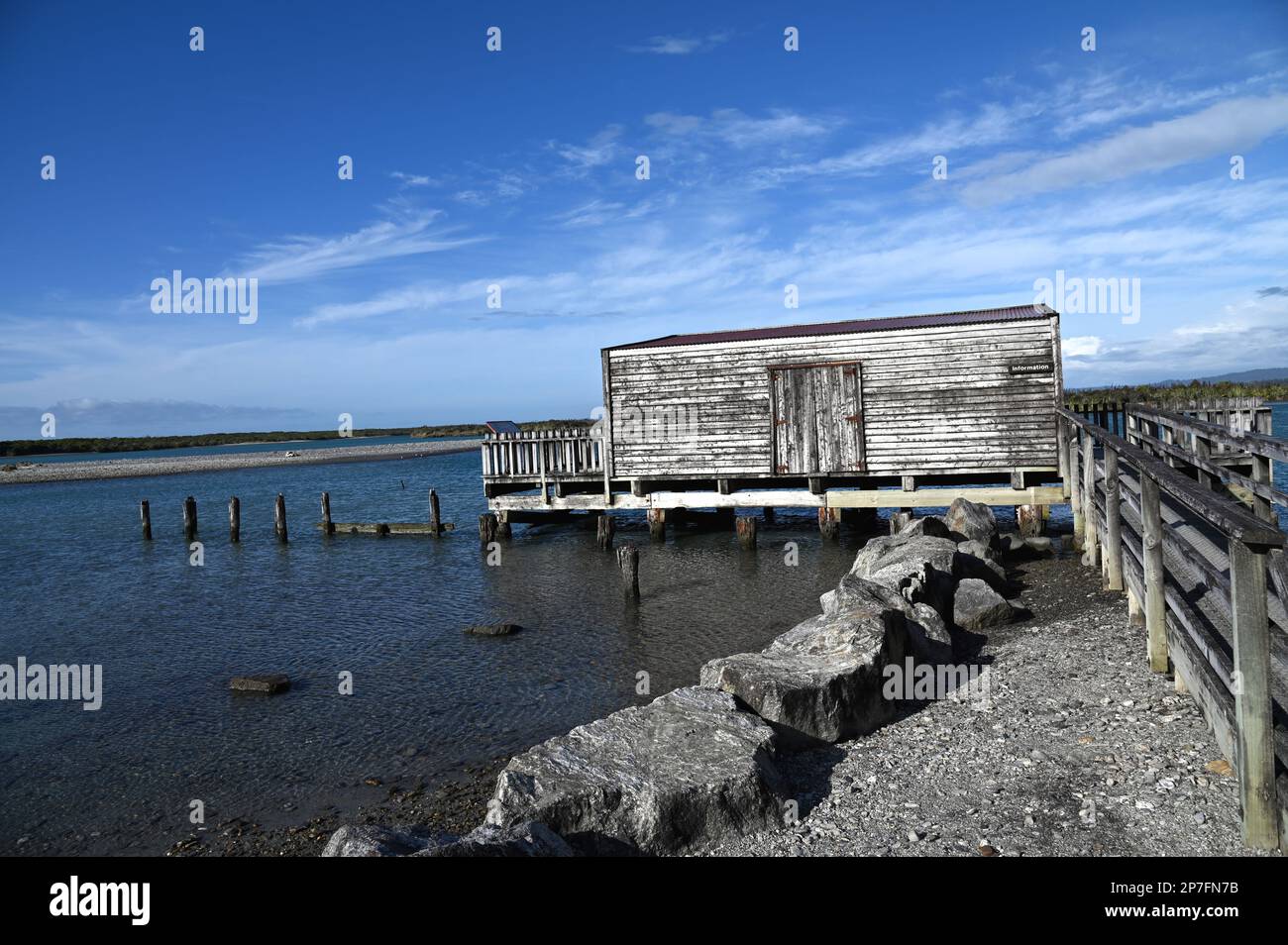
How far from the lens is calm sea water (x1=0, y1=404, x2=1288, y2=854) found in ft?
27.3

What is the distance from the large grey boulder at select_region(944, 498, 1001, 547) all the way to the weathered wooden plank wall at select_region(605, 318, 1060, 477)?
3010 millimetres

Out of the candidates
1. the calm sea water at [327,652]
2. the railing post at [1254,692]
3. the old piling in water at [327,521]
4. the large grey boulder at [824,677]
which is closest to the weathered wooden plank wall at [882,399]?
the calm sea water at [327,652]

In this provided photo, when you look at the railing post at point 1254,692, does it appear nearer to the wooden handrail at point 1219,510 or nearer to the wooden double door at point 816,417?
the wooden handrail at point 1219,510

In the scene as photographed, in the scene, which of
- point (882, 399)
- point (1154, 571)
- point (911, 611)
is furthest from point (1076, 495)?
point (1154, 571)

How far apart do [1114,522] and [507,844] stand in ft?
27.8

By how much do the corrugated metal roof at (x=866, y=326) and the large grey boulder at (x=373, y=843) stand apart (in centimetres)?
1687

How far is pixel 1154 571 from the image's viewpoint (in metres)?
6.94

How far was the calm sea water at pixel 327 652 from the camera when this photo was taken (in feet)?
27.3

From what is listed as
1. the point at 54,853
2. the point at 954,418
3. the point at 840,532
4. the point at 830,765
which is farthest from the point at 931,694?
the point at 840,532

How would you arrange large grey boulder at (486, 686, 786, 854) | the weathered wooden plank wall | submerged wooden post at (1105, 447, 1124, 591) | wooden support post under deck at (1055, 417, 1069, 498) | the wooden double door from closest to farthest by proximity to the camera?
1. large grey boulder at (486, 686, 786, 854)
2. submerged wooden post at (1105, 447, 1124, 591)
3. wooden support post under deck at (1055, 417, 1069, 498)
4. the weathered wooden plank wall
5. the wooden double door

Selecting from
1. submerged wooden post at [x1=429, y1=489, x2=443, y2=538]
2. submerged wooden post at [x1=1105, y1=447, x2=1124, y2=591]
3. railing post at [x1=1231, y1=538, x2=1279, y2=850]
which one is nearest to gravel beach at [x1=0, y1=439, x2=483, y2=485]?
submerged wooden post at [x1=429, y1=489, x2=443, y2=538]

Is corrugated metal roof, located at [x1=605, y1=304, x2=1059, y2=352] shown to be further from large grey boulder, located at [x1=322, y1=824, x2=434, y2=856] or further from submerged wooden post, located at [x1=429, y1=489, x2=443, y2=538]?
large grey boulder, located at [x1=322, y1=824, x2=434, y2=856]

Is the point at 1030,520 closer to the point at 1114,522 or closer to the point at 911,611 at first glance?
the point at 1114,522
